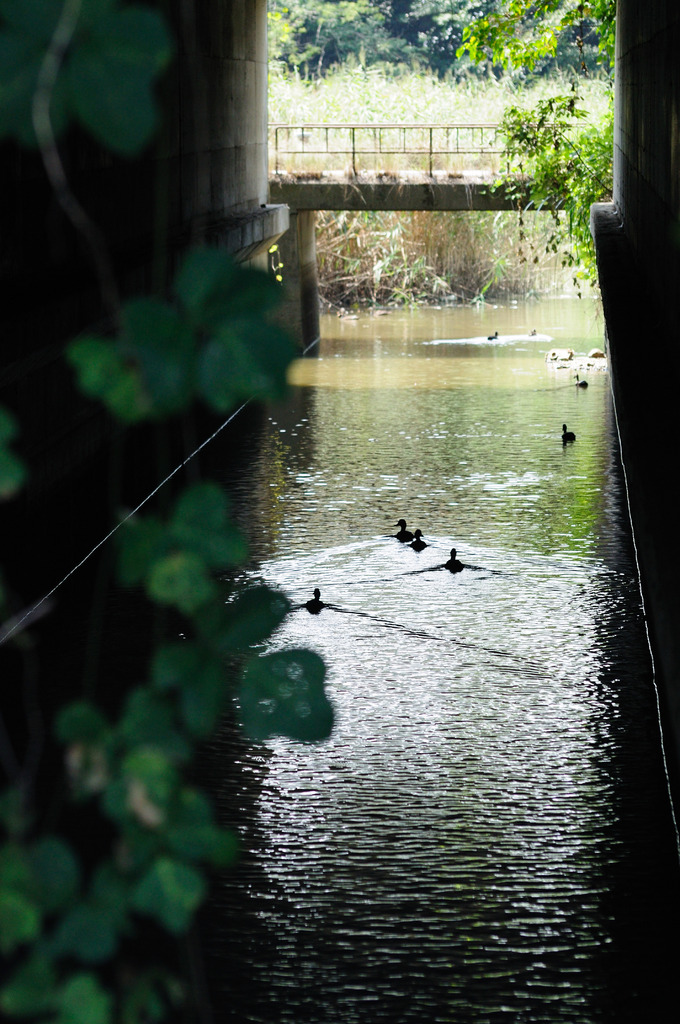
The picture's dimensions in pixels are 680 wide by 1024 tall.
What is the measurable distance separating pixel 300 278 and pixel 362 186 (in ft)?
4.36

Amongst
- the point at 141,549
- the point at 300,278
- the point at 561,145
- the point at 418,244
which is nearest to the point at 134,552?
the point at 141,549

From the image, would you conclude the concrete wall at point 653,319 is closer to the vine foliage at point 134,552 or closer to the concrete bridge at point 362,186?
the vine foliage at point 134,552

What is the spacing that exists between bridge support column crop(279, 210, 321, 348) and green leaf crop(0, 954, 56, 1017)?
1538cm

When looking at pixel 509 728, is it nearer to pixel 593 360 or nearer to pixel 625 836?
pixel 625 836

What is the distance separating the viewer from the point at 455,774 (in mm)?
4723

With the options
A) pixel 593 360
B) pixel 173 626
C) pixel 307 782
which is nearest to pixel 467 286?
pixel 593 360

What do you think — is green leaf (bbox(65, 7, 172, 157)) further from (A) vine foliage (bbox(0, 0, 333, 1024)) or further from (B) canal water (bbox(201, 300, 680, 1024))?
(B) canal water (bbox(201, 300, 680, 1024))

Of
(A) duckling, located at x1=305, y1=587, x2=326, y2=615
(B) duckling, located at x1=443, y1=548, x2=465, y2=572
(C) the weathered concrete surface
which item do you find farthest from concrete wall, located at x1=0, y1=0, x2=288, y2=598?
(C) the weathered concrete surface

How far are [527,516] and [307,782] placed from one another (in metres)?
3.73

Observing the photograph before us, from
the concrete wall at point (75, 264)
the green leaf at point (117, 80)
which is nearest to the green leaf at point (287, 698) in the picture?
the green leaf at point (117, 80)

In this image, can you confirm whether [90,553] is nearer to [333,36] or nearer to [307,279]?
[307,279]

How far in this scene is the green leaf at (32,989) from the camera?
1162 mm

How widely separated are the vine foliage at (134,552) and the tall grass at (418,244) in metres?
19.3

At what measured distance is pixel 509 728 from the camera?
5.10m
